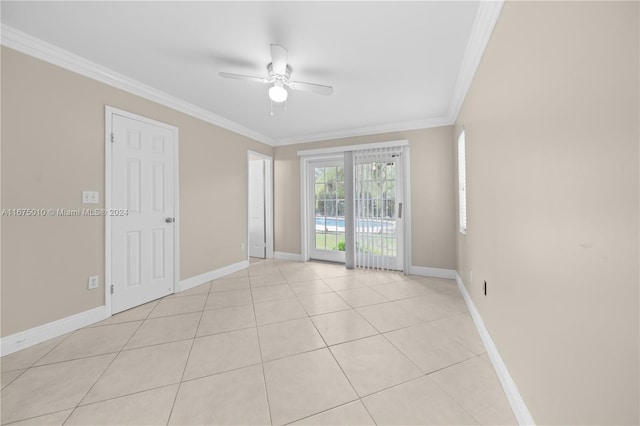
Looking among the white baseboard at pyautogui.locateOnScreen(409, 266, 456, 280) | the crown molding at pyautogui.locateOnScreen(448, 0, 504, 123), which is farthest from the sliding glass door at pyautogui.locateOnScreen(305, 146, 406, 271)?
the crown molding at pyautogui.locateOnScreen(448, 0, 504, 123)

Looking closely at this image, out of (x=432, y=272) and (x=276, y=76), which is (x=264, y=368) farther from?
(x=432, y=272)

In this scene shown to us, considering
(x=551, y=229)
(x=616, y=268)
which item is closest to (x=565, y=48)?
(x=551, y=229)

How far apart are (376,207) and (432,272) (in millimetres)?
1330

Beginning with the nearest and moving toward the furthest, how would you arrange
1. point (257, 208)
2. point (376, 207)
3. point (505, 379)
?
1. point (505, 379)
2. point (376, 207)
3. point (257, 208)

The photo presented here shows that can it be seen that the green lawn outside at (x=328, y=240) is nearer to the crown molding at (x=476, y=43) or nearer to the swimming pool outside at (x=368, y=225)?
the swimming pool outside at (x=368, y=225)

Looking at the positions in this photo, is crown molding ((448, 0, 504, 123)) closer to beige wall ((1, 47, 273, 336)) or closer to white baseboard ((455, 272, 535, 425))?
white baseboard ((455, 272, 535, 425))

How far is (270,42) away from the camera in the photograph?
198 centimetres

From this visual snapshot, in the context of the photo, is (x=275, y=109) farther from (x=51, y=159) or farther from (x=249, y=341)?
(x=249, y=341)

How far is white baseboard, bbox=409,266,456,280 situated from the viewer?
12.1 feet

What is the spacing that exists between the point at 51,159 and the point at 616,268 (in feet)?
11.4

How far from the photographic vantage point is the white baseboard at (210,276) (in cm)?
324

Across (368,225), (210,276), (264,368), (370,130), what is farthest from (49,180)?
(370,130)

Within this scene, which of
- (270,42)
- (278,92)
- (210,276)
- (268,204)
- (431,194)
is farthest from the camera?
(268,204)

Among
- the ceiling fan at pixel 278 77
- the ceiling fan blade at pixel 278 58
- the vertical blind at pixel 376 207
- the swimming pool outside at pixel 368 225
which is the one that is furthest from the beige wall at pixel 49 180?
the swimming pool outside at pixel 368 225
